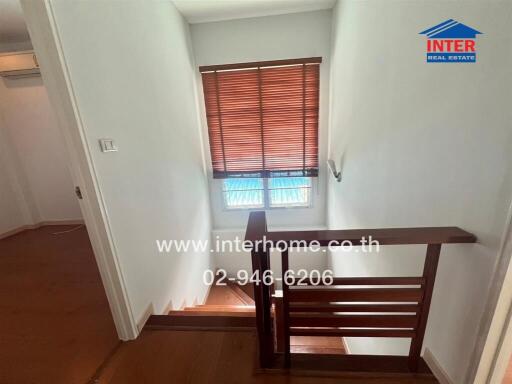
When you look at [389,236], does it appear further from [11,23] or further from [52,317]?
[11,23]

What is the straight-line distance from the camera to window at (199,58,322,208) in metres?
2.96

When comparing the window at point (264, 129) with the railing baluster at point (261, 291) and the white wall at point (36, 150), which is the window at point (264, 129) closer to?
the white wall at point (36, 150)

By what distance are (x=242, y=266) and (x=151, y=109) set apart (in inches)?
113

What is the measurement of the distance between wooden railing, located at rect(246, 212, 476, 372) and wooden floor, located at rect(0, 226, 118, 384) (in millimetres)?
1087

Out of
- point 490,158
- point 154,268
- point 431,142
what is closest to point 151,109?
point 154,268

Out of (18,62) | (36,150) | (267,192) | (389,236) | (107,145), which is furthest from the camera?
(267,192)

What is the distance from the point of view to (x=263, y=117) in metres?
3.13

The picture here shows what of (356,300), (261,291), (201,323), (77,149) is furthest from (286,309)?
(77,149)

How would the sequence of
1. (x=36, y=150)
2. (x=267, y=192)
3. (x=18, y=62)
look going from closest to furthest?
Result: (x=18, y=62), (x=36, y=150), (x=267, y=192)

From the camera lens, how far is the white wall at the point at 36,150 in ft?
8.97

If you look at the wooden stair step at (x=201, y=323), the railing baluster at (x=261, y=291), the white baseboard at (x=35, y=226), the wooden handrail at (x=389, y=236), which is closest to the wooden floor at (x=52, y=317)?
the wooden stair step at (x=201, y=323)

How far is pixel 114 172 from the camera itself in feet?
4.19

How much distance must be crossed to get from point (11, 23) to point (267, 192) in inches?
135

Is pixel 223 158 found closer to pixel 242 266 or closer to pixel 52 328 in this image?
pixel 242 266
